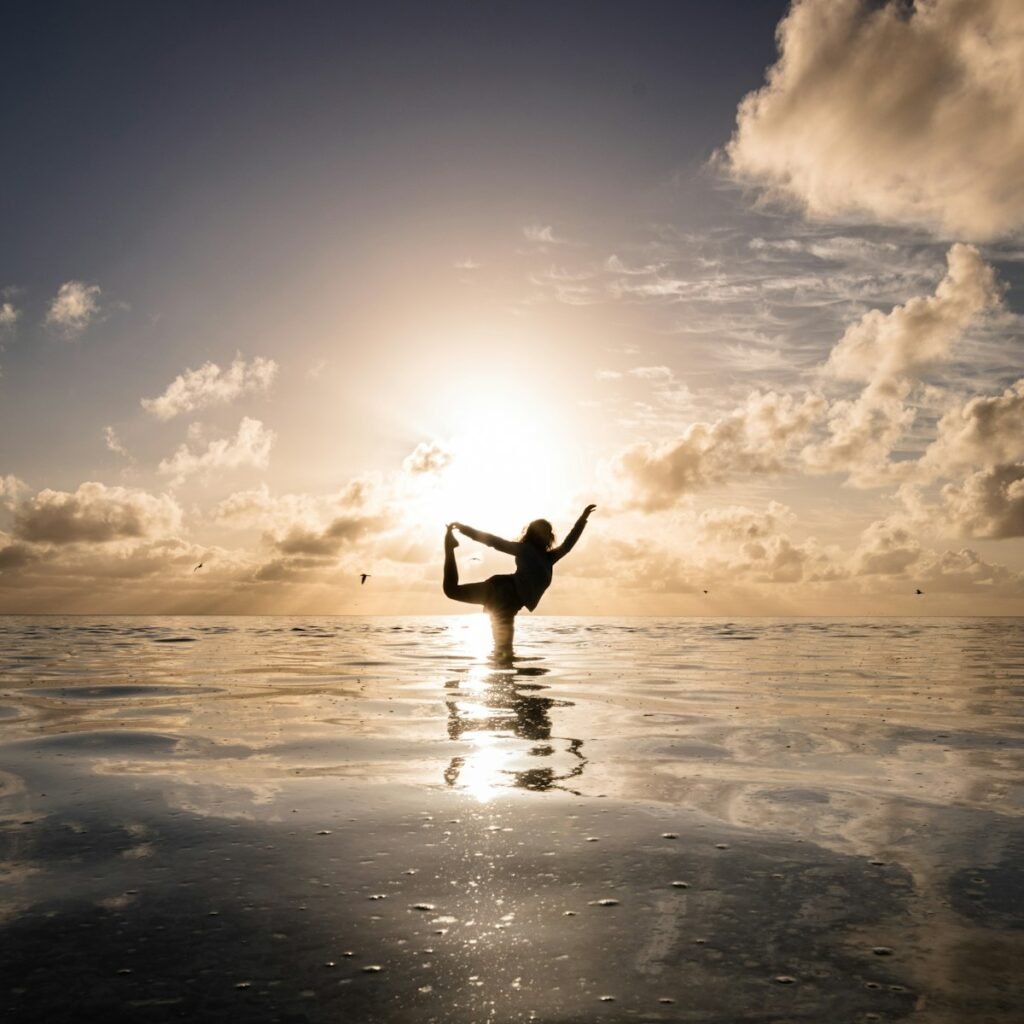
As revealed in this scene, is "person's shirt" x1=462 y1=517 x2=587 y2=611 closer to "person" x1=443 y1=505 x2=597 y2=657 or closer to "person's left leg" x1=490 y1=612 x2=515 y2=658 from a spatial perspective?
"person" x1=443 y1=505 x2=597 y2=657

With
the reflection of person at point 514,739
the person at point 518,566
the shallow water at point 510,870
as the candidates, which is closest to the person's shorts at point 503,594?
the person at point 518,566

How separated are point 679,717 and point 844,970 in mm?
6386

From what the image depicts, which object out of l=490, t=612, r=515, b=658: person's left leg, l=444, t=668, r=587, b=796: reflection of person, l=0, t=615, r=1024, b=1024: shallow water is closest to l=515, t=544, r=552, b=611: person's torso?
l=490, t=612, r=515, b=658: person's left leg

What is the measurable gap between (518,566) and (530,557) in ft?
0.91

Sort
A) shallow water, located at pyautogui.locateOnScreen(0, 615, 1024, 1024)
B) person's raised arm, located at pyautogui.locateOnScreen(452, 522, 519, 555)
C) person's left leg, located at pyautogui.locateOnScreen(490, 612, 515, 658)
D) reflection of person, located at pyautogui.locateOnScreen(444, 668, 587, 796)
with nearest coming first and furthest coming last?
1. shallow water, located at pyautogui.locateOnScreen(0, 615, 1024, 1024)
2. reflection of person, located at pyautogui.locateOnScreen(444, 668, 587, 796)
3. person's raised arm, located at pyautogui.locateOnScreen(452, 522, 519, 555)
4. person's left leg, located at pyautogui.locateOnScreen(490, 612, 515, 658)

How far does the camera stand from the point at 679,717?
8836mm

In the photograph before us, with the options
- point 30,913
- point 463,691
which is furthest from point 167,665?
point 30,913

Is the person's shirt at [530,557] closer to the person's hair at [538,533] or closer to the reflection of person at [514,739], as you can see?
the person's hair at [538,533]

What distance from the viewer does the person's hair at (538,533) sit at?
14611 millimetres

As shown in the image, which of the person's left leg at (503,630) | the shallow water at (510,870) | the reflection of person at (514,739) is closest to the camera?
the shallow water at (510,870)

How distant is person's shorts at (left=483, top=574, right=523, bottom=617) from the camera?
587 inches

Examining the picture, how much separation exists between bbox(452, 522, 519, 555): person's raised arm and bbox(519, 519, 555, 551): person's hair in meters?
0.35

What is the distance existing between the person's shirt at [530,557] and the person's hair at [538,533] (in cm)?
11

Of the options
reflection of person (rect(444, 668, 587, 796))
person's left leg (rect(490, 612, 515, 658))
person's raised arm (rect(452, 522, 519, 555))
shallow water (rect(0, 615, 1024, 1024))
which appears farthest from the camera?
person's left leg (rect(490, 612, 515, 658))
